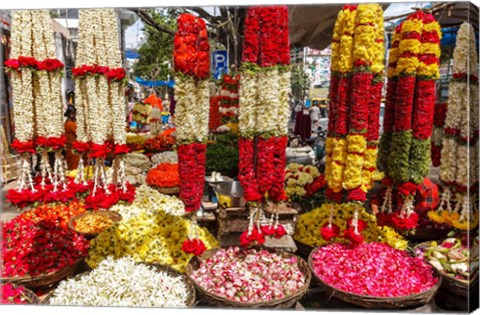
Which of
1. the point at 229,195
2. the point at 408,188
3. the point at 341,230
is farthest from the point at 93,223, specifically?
the point at 408,188

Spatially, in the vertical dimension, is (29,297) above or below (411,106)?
below

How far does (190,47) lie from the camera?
319 centimetres

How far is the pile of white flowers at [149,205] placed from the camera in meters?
4.98

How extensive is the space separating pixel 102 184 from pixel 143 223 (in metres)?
1.14

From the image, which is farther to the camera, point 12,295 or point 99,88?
point 99,88

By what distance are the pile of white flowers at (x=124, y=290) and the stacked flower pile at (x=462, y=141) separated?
2.71 m

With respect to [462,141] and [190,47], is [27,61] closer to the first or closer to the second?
[190,47]

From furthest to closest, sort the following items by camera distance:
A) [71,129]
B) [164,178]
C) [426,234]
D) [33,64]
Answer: [71,129] → [164,178] → [426,234] → [33,64]

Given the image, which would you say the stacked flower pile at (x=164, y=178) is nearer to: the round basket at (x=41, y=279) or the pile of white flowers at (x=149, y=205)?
the pile of white flowers at (x=149, y=205)

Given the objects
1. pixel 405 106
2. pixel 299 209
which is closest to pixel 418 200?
pixel 405 106

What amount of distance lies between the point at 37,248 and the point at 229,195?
2605mm

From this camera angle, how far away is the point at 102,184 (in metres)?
5.10

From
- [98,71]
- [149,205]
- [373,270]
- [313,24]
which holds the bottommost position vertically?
[373,270]

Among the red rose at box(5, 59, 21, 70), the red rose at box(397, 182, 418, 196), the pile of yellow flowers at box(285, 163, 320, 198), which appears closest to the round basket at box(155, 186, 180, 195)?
the pile of yellow flowers at box(285, 163, 320, 198)
